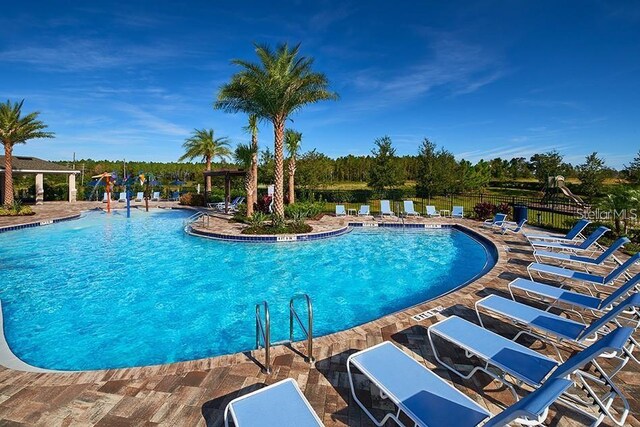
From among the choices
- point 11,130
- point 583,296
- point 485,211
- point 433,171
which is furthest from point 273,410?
point 11,130

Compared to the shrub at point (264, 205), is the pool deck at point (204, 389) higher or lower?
lower

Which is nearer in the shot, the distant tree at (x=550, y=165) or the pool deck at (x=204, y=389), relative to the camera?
the pool deck at (x=204, y=389)

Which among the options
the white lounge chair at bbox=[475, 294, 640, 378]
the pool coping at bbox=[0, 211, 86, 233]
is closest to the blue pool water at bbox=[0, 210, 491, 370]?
the pool coping at bbox=[0, 211, 86, 233]

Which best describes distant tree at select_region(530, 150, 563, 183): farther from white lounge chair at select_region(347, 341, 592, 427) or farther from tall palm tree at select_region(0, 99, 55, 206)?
tall palm tree at select_region(0, 99, 55, 206)

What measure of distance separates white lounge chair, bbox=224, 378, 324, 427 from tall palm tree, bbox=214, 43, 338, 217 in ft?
40.3

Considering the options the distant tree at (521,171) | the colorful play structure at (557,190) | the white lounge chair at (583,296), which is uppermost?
the distant tree at (521,171)

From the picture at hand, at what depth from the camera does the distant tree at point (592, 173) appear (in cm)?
2505

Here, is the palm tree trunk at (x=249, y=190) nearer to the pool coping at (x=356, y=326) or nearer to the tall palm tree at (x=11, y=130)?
the pool coping at (x=356, y=326)

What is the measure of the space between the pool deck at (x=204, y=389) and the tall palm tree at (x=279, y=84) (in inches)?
438

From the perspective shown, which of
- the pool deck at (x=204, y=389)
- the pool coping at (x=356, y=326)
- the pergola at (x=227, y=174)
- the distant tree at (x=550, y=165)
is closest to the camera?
the pool deck at (x=204, y=389)

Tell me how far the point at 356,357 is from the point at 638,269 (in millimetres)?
9345

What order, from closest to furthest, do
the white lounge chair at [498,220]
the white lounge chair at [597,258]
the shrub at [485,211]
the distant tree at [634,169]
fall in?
the white lounge chair at [597,258]
the white lounge chair at [498,220]
the shrub at [485,211]
the distant tree at [634,169]

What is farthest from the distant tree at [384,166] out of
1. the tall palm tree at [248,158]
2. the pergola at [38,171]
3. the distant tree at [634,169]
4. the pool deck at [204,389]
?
the pergola at [38,171]

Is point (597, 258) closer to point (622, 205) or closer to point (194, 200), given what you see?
point (622, 205)
